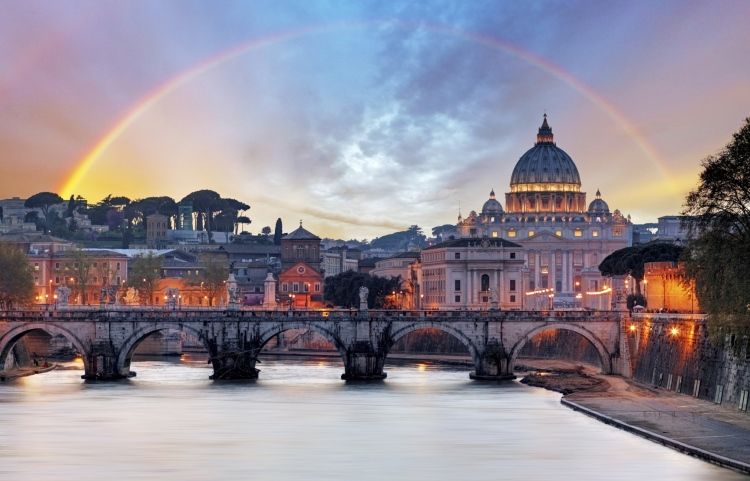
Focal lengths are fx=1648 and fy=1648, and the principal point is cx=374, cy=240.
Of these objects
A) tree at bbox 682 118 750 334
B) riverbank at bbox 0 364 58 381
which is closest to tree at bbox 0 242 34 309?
riverbank at bbox 0 364 58 381

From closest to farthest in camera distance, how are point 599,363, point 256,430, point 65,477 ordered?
1. point 65,477
2. point 256,430
3. point 599,363

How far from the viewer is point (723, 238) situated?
73.2m

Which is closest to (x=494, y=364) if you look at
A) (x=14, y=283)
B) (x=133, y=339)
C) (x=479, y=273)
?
(x=133, y=339)

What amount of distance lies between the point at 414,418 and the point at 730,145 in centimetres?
2056

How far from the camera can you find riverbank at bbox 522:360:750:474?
63125mm

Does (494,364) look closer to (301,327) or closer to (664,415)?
(301,327)

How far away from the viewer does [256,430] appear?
77562mm

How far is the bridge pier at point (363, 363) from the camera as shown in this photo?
106 meters

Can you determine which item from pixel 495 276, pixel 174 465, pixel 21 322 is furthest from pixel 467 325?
pixel 495 276

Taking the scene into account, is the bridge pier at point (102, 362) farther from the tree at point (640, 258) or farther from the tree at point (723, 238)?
the tree at point (640, 258)

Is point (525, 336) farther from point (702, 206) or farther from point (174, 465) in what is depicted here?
point (174, 465)

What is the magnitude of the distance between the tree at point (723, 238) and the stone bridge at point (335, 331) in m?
27.7

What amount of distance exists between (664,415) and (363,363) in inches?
1331

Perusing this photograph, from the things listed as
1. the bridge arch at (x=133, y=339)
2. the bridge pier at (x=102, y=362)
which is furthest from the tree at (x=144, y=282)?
the bridge pier at (x=102, y=362)
